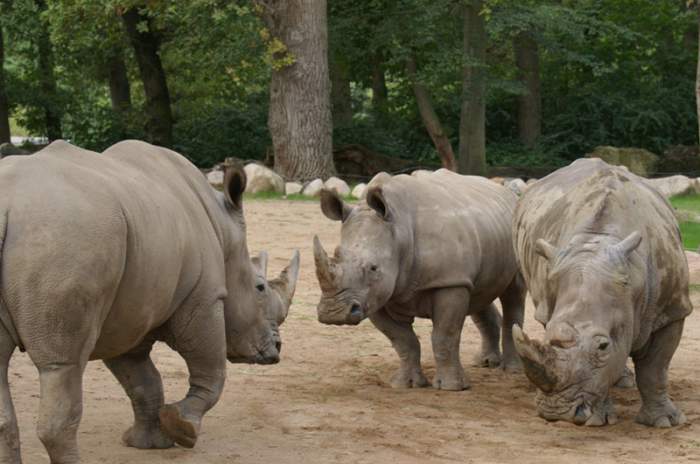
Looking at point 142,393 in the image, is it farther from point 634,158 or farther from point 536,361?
point 634,158

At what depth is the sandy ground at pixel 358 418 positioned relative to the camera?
722 centimetres

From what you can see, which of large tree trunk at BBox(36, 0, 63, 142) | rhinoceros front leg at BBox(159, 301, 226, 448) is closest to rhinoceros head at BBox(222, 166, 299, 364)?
rhinoceros front leg at BBox(159, 301, 226, 448)

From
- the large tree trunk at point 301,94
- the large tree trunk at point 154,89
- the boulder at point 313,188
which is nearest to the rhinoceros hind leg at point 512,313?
the boulder at point 313,188

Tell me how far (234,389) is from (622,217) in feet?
9.05

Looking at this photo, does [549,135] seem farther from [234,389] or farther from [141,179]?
[141,179]

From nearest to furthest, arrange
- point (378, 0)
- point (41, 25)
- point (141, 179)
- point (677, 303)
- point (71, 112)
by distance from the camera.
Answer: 1. point (141, 179)
2. point (677, 303)
3. point (378, 0)
4. point (41, 25)
5. point (71, 112)

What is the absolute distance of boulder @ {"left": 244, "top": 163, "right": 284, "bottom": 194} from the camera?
71.6ft

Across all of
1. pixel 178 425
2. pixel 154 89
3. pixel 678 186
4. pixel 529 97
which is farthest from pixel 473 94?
pixel 178 425

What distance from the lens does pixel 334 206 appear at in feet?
30.9

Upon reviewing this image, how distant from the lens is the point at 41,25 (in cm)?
2897

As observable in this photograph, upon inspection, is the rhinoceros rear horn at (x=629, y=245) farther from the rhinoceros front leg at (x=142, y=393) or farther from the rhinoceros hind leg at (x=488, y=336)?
the rhinoceros hind leg at (x=488, y=336)

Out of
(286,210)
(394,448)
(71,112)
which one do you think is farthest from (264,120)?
(394,448)

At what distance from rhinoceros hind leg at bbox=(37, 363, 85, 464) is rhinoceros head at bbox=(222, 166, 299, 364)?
5.11 ft

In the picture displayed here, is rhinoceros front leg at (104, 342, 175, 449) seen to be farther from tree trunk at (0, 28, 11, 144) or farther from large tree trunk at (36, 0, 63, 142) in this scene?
large tree trunk at (36, 0, 63, 142)
